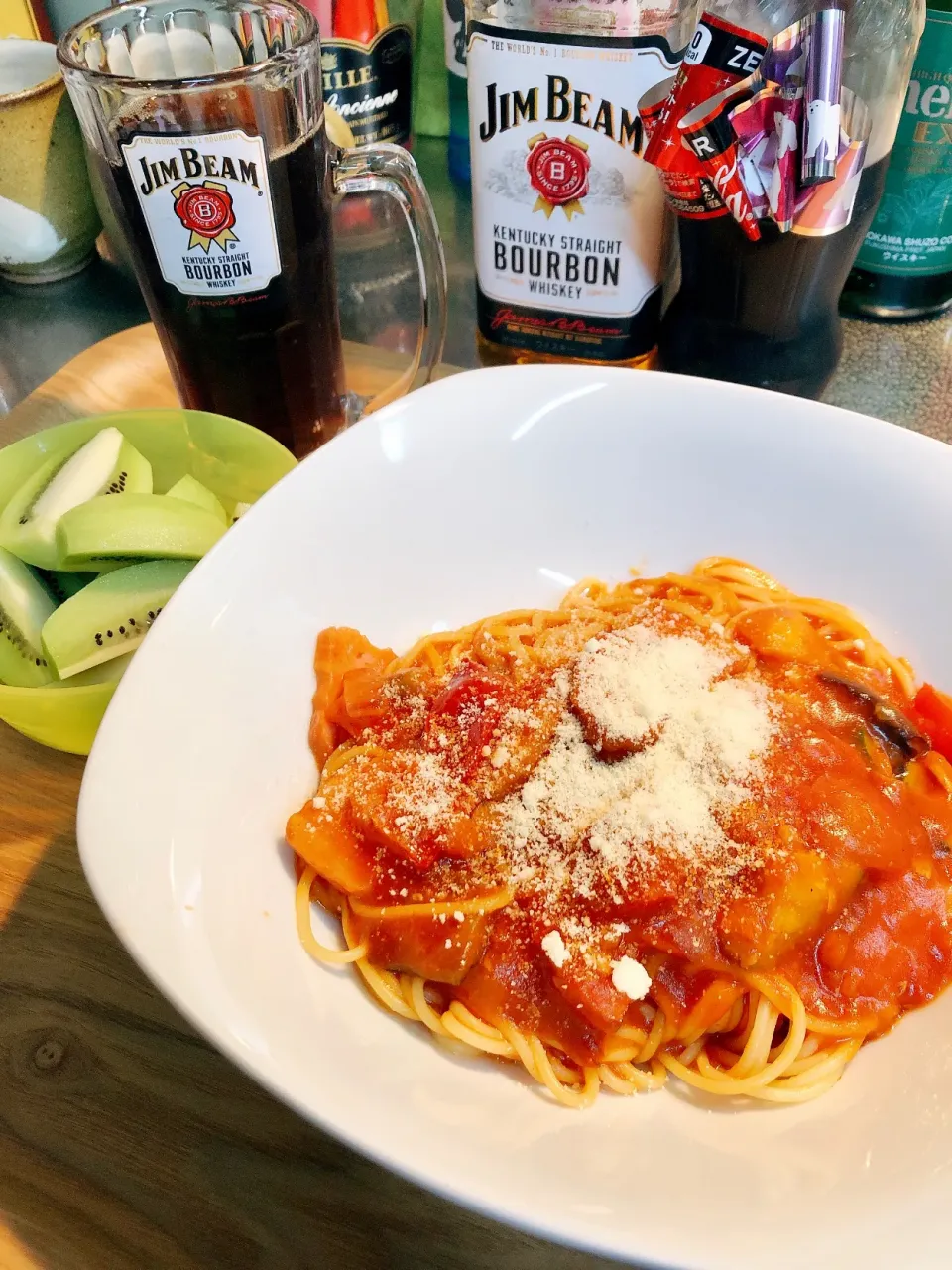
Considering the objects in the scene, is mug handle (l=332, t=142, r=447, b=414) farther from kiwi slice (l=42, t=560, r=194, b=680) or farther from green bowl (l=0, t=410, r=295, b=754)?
kiwi slice (l=42, t=560, r=194, b=680)

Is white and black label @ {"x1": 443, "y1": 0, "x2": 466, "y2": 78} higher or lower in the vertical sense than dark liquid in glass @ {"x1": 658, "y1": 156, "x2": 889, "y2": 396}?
higher

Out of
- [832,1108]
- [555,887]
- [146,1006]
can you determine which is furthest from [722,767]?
A: [146,1006]

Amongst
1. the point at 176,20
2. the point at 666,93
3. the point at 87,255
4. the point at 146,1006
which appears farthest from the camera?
the point at 87,255

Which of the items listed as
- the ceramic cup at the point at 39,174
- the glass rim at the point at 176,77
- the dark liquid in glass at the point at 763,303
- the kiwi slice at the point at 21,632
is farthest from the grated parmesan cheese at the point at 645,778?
the ceramic cup at the point at 39,174

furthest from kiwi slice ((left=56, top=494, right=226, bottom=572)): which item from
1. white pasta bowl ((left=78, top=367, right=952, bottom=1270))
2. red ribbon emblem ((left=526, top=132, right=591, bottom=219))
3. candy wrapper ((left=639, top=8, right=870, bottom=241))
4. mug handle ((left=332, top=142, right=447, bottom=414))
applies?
candy wrapper ((left=639, top=8, right=870, bottom=241))

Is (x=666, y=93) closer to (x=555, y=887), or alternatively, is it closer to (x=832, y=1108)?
(x=555, y=887)

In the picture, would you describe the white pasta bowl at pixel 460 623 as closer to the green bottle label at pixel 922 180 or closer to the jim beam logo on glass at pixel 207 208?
the jim beam logo on glass at pixel 207 208

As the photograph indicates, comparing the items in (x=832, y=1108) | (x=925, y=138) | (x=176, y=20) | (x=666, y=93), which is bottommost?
(x=832, y=1108)

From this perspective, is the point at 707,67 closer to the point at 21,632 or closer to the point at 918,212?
the point at 918,212
